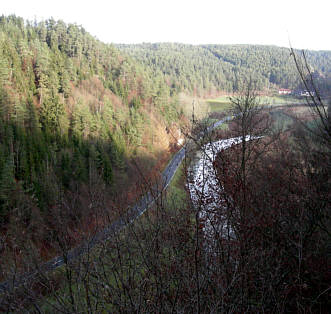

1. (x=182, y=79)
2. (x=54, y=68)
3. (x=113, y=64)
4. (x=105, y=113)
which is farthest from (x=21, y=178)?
(x=182, y=79)

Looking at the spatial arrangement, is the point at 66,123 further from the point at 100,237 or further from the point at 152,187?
the point at 100,237

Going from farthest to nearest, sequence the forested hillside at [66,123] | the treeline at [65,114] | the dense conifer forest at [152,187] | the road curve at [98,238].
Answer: the treeline at [65,114] < the forested hillside at [66,123] < the road curve at [98,238] < the dense conifer forest at [152,187]

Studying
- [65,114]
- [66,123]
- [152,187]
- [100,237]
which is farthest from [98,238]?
[65,114]

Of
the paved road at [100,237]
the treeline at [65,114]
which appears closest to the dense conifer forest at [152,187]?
the paved road at [100,237]

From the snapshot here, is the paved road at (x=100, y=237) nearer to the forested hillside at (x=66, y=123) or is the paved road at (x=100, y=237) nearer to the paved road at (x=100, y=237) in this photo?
the paved road at (x=100, y=237)

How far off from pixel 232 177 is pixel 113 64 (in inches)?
2492

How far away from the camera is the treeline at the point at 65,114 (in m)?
24.2

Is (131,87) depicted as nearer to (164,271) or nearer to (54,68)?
(54,68)

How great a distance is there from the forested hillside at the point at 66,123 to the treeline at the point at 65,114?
11cm

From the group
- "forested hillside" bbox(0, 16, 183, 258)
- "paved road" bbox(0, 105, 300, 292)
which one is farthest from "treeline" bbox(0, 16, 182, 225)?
"paved road" bbox(0, 105, 300, 292)

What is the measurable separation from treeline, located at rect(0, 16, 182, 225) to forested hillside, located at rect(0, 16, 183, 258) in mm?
114

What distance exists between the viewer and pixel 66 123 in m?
36.2

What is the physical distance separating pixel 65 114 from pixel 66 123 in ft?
5.98

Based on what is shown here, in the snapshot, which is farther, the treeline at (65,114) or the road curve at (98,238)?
the treeline at (65,114)
